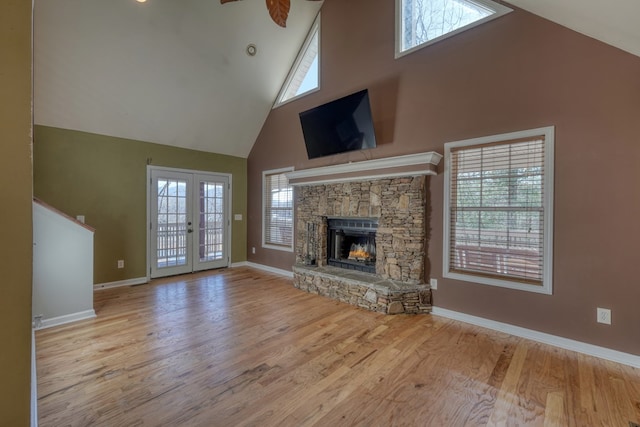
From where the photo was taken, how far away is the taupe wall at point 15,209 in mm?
890

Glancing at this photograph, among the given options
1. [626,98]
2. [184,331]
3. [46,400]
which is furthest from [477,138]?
[46,400]

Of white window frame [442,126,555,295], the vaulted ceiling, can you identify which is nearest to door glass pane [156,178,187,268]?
the vaulted ceiling

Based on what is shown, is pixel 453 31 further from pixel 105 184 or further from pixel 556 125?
pixel 105 184

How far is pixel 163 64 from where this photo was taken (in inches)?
165

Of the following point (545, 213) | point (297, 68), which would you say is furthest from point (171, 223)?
point (545, 213)

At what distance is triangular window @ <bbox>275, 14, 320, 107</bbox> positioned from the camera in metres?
5.05

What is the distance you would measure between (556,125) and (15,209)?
152 inches

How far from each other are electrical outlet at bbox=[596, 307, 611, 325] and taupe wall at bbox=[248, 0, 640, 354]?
0.03 meters

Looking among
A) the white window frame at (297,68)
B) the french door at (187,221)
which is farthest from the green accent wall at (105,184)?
the white window frame at (297,68)

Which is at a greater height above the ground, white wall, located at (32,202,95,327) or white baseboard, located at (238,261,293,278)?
white wall, located at (32,202,95,327)

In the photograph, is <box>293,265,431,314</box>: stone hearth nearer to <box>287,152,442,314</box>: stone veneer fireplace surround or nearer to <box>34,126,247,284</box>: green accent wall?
<box>287,152,442,314</box>: stone veneer fireplace surround

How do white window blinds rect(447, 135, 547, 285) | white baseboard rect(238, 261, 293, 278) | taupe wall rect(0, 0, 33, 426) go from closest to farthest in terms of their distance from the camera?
A: taupe wall rect(0, 0, 33, 426)
white window blinds rect(447, 135, 547, 285)
white baseboard rect(238, 261, 293, 278)

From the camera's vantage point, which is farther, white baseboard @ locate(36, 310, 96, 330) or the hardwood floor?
white baseboard @ locate(36, 310, 96, 330)

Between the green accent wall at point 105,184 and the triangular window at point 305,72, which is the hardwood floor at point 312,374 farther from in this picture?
the triangular window at point 305,72
